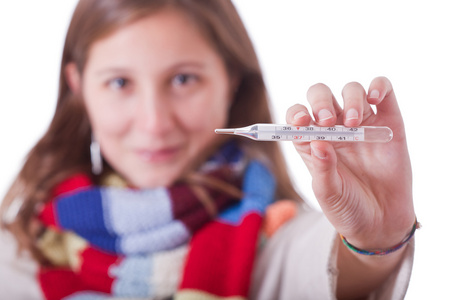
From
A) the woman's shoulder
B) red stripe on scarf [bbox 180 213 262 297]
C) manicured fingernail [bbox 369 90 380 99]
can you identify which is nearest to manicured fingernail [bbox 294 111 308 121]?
manicured fingernail [bbox 369 90 380 99]

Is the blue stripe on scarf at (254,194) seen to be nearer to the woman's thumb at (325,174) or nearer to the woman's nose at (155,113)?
the woman's nose at (155,113)

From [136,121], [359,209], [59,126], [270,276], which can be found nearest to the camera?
[359,209]

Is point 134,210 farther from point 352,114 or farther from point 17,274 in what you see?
point 352,114

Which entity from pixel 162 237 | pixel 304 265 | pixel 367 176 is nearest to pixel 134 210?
pixel 162 237

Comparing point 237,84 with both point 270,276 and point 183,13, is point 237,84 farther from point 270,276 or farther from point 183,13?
point 270,276

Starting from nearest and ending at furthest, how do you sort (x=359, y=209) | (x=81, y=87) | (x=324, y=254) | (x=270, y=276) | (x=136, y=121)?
1. (x=359, y=209)
2. (x=324, y=254)
3. (x=270, y=276)
4. (x=136, y=121)
5. (x=81, y=87)

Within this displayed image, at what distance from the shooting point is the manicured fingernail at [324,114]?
2.66 ft

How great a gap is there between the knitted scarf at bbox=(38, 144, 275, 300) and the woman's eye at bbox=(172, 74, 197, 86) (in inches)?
9.9

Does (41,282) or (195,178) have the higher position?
(195,178)

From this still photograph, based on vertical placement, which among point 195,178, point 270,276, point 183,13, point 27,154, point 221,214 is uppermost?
point 183,13

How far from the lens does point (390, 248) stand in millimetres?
929

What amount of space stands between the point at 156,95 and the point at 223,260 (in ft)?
1.46

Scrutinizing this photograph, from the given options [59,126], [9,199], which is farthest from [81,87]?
[9,199]

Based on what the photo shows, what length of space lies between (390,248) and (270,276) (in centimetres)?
41
